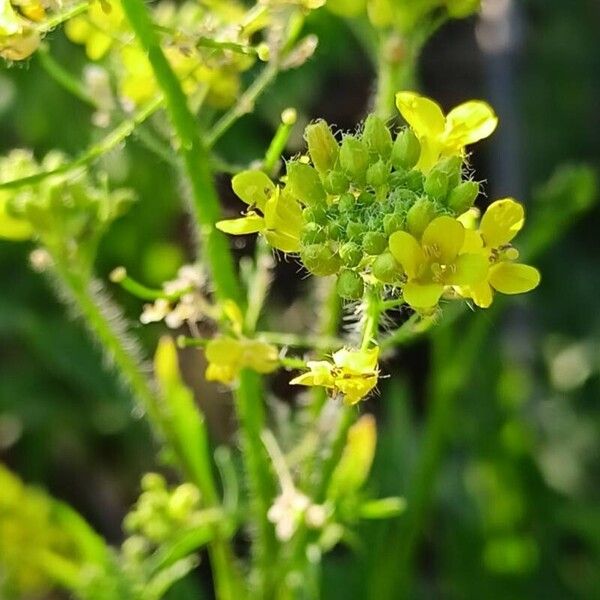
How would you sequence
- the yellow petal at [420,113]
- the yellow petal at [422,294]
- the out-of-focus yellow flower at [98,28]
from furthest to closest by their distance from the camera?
1. the out-of-focus yellow flower at [98,28]
2. the yellow petal at [420,113]
3. the yellow petal at [422,294]

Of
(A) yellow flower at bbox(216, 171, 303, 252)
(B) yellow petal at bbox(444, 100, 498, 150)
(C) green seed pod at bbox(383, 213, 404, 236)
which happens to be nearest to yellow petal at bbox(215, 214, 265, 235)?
(A) yellow flower at bbox(216, 171, 303, 252)

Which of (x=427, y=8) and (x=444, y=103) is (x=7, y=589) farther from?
(x=444, y=103)

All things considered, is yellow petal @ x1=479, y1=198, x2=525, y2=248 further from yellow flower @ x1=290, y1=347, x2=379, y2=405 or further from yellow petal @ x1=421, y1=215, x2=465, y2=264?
yellow flower @ x1=290, y1=347, x2=379, y2=405

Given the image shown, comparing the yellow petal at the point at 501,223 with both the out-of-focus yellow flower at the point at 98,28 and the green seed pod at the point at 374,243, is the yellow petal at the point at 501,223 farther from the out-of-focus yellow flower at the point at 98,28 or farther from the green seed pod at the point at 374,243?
the out-of-focus yellow flower at the point at 98,28

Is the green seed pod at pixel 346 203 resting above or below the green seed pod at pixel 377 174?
below

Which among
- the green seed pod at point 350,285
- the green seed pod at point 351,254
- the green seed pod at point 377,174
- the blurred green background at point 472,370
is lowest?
the blurred green background at point 472,370

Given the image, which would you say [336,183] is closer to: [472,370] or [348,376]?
[348,376]

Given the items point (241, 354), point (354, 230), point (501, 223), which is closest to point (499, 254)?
point (501, 223)

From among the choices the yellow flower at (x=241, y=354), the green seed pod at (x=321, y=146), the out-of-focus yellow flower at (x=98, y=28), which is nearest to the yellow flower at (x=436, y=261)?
the green seed pod at (x=321, y=146)
